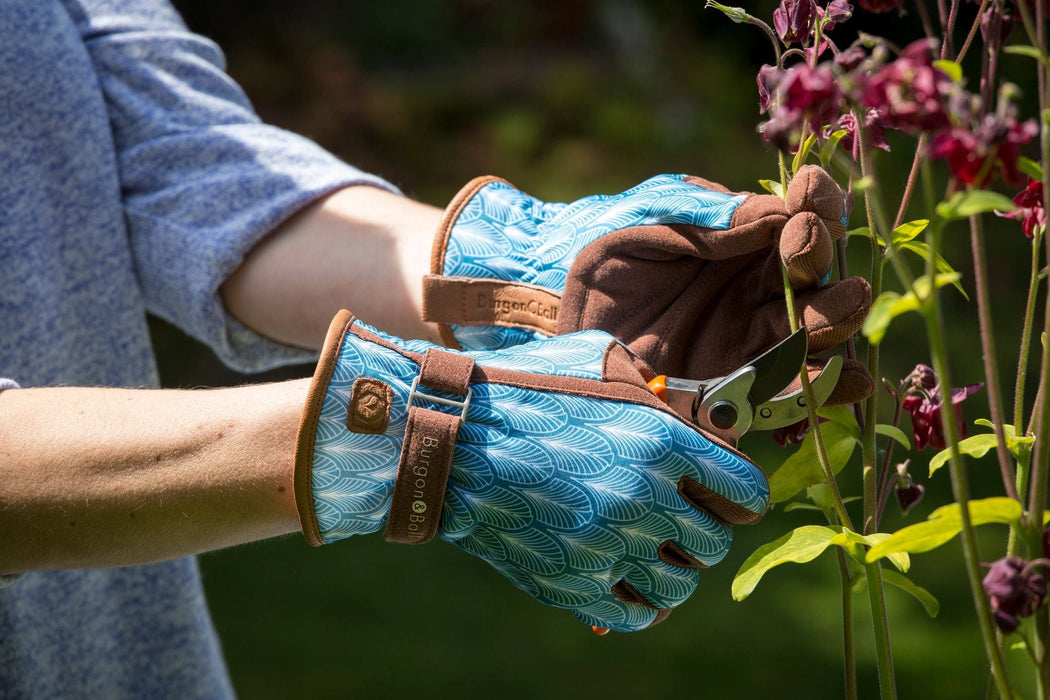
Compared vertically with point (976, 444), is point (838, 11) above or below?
above

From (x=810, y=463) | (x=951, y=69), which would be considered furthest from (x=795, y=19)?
(x=810, y=463)

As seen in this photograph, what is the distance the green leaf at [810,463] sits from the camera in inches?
31.8

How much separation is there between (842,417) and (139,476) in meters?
0.59

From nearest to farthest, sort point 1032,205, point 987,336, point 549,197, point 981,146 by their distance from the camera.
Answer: point 981,146 < point 987,336 < point 1032,205 < point 549,197

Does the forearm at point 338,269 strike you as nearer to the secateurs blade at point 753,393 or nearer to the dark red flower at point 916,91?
the secateurs blade at point 753,393

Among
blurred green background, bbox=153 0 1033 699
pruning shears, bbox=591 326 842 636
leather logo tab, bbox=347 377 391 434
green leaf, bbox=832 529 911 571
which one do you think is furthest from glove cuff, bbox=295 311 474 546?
blurred green background, bbox=153 0 1033 699

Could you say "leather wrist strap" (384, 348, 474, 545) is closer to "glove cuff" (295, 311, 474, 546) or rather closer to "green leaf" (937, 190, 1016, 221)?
"glove cuff" (295, 311, 474, 546)

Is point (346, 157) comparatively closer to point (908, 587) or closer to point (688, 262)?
point (688, 262)

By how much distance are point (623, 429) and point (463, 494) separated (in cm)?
14

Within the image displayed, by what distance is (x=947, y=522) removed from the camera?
1.84 feet

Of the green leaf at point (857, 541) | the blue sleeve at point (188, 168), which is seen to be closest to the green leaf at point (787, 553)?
the green leaf at point (857, 541)

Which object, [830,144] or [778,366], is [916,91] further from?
[778,366]

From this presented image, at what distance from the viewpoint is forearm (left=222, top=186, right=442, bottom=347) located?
3.97ft

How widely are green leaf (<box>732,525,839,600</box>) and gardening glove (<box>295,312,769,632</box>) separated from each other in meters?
0.09
